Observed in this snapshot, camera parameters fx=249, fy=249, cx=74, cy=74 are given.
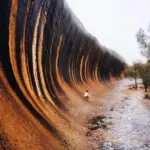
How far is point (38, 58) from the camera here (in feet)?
40.6

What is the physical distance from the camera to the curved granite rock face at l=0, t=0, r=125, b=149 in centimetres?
859

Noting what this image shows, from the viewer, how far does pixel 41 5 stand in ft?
38.6

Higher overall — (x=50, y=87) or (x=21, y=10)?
(x=21, y=10)

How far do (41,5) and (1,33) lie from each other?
370 centimetres

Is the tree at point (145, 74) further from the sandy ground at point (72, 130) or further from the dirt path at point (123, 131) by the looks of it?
the sandy ground at point (72, 130)

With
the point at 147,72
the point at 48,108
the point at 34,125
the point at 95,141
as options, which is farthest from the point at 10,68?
the point at 147,72

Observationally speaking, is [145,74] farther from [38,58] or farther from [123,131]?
[38,58]

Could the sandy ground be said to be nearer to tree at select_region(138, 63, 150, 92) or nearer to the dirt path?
the dirt path

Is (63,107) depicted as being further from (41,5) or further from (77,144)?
(41,5)

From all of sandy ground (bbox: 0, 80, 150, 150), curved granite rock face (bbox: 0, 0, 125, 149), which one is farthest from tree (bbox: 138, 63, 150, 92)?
sandy ground (bbox: 0, 80, 150, 150)

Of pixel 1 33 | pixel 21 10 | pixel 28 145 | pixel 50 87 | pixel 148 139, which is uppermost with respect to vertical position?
pixel 21 10

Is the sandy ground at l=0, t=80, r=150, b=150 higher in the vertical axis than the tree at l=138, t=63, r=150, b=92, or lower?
lower

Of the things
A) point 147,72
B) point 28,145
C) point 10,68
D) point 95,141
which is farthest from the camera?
point 147,72

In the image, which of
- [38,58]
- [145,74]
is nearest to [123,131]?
[38,58]
